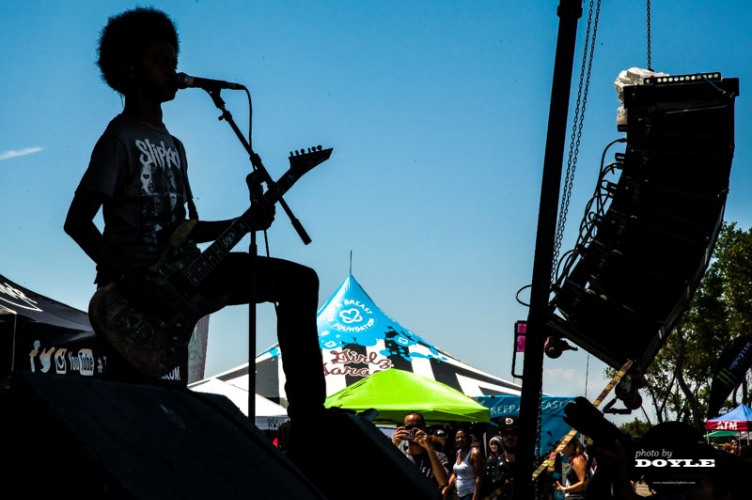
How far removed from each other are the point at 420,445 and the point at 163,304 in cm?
452

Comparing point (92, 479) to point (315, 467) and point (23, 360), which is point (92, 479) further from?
point (23, 360)

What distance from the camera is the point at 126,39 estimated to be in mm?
3629

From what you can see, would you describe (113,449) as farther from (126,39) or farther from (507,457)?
(507,457)

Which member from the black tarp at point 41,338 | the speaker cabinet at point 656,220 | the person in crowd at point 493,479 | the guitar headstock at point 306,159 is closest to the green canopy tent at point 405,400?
the person in crowd at point 493,479

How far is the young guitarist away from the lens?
312cm

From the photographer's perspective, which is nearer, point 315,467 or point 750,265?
point 315,467

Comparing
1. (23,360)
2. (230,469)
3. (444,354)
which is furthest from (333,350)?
(230,469)

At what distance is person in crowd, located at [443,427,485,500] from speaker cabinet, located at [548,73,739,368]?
5.31ft

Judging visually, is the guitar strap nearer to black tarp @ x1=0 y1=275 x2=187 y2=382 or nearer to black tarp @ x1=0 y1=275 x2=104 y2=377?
black tarp @ x1=0 y1=275 x2=187 y2=382

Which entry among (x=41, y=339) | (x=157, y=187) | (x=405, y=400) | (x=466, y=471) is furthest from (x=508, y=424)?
(x=157, y=187)

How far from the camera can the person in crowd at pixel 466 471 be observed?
9.02 metres

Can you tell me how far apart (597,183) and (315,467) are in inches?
241

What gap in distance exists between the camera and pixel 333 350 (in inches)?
576

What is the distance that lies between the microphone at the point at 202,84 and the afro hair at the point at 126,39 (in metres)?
0.13
